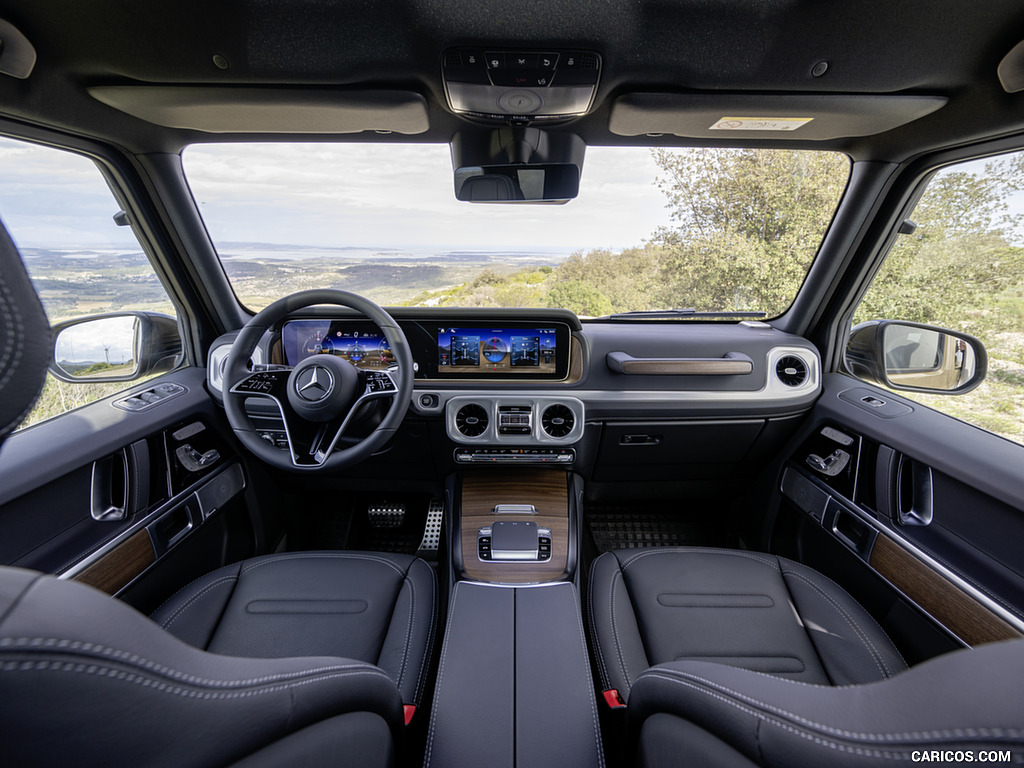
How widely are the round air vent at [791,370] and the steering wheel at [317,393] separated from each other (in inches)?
70.0

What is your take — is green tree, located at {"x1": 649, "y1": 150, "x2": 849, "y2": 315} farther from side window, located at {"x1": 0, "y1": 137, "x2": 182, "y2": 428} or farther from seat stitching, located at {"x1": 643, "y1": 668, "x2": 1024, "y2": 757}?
side window, located at {"x1": 0, "y1": 137, "x2": 182, "y2": 428}

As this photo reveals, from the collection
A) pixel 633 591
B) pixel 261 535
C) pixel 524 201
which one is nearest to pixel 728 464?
pixel 633 591

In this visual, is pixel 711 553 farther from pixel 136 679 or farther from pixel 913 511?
pixel 136 679

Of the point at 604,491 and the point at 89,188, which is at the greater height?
the point at 89,188

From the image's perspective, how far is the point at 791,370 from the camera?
2334 millimetres

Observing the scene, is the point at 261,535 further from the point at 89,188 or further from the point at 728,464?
the point at 728,464

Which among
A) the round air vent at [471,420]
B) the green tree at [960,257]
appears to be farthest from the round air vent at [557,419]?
the green tree at [960,257]

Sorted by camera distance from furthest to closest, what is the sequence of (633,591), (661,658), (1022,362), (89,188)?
(89,188) → (633,591) → (1022,362) → (661,658)

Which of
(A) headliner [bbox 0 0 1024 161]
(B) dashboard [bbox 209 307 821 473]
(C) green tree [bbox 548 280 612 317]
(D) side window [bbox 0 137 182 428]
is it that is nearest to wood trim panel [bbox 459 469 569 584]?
(B) dashboard [bbox 209 307 821 473]

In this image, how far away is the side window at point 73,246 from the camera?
163 cm

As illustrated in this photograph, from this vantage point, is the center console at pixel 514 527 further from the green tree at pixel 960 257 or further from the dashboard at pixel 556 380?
the green tree at pixel 960 257

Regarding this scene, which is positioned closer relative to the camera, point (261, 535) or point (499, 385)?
point (499, 385)

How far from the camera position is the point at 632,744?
1.03 metres

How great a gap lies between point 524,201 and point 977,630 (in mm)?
2177
